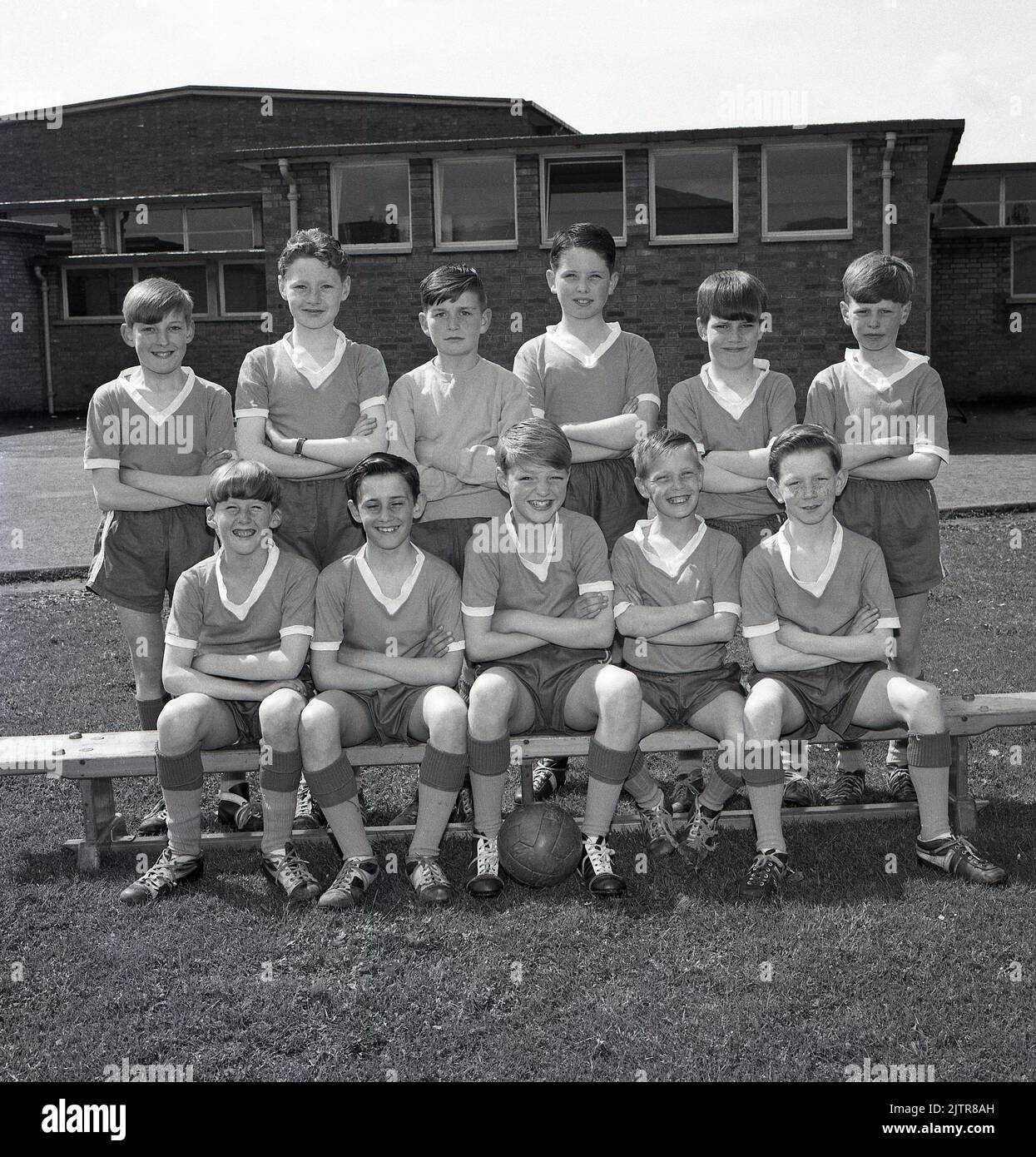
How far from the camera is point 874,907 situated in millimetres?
3678

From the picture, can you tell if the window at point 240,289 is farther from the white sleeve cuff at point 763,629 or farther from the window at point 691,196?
the white sleeve cuff at point 763,629

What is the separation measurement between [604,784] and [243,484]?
1569 millimetres

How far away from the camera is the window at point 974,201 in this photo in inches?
1258

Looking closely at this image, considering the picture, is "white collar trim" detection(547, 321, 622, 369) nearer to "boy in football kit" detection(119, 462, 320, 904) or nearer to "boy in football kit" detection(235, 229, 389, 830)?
"boy in football kit" detection(235, 229, 389, 830)

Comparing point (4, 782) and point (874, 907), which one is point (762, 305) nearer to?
point (874, 907)

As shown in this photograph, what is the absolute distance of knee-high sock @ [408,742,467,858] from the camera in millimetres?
3916

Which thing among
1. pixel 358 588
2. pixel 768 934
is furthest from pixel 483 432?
pixel 768 934

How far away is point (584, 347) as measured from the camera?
185 inches

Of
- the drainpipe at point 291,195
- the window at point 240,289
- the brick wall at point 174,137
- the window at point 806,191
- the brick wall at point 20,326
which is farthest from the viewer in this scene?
the brick wall at point 174,137

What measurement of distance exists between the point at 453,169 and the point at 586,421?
594 inches

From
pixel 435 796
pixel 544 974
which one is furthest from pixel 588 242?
pixel 544 974

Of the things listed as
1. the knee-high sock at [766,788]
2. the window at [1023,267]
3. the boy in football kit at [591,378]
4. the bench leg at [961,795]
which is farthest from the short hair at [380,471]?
the window at [1023,267]

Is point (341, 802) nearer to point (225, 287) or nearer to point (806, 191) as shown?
point (806, 191)

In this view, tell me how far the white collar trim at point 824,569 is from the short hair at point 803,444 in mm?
223
